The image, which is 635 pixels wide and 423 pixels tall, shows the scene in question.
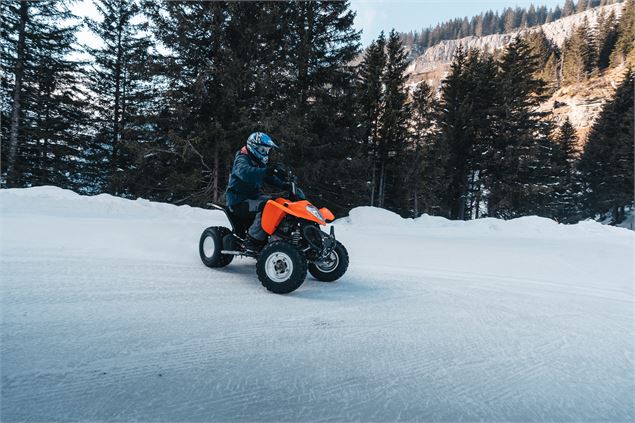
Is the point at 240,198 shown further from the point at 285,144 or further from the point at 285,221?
the point at 285,144

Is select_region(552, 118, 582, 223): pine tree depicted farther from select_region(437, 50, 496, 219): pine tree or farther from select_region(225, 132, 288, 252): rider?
select_region(225, 132, 288, 252): rider

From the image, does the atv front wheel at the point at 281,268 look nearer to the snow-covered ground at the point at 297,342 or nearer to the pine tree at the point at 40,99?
the snow-covered ground at the point at 297,342

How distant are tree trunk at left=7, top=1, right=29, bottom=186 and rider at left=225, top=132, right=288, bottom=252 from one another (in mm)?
18103

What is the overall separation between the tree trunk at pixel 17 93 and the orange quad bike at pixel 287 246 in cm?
1789

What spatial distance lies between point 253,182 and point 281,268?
1304 mm

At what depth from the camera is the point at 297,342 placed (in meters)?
2.50

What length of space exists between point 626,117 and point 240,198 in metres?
47.6

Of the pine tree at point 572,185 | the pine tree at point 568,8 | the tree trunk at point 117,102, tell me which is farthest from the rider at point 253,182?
the pine tree at point 568,8

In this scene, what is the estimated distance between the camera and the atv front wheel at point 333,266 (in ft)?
14.4

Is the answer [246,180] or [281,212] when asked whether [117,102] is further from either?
[281,212]

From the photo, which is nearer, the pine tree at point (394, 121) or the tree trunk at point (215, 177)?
the tree trunk at point (215, 177)

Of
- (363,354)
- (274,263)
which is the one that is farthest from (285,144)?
(363,354)

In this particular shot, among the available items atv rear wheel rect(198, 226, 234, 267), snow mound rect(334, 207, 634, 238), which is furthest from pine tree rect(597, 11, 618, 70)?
atv rear wheel rect(198, 226, 234, 267)

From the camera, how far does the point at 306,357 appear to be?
7.52ft
